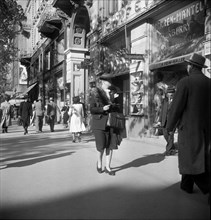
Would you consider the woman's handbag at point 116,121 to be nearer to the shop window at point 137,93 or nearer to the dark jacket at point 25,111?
the shop window at point 137,93

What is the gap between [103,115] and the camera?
5188 mm

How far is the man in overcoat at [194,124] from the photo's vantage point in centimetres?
369

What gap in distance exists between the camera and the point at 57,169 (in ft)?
18.8

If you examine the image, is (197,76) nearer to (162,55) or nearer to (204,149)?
(204,149)

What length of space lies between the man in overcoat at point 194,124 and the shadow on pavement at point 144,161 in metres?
2.11

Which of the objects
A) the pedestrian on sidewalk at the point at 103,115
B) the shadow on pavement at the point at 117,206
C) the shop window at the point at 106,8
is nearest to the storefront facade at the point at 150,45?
the shop window at the point at 106,8

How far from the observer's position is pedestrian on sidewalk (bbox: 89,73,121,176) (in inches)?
204

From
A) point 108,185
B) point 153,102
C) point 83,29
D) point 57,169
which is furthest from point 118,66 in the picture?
point 108,185

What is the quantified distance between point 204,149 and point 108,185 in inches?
64.5

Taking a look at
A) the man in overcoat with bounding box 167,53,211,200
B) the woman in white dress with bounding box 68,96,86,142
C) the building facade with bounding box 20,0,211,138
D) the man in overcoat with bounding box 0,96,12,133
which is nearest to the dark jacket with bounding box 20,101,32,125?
the man in overcoat with bounding box 0,96,12,133

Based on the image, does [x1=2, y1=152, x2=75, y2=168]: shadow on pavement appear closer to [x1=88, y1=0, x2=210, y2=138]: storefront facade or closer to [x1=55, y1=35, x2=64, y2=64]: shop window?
[x1=88, y1=0, x2=210, y2=138]: storefront facade

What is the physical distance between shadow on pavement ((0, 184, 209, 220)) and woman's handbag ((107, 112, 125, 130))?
129cm

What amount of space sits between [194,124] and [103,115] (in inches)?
72.7

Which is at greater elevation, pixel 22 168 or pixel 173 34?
pixel 173 34
